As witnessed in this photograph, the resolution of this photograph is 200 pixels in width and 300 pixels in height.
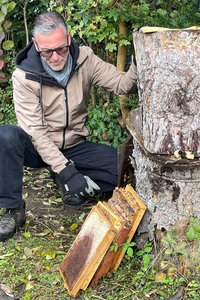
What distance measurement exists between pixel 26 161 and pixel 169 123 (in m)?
1.53

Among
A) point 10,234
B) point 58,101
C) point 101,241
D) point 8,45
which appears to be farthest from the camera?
point 8,45

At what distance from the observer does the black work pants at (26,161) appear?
3664 millimetres

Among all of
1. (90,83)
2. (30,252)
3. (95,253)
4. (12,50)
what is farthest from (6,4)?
(95,253)

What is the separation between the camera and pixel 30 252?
142 inches

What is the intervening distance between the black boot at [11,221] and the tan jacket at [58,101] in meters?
0.42

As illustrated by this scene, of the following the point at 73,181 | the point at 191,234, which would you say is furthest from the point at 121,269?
the point at 73,181

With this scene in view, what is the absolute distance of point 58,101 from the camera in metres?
3.95

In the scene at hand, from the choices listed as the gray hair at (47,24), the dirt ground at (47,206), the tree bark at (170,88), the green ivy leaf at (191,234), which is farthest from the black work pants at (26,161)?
the green ivy leaf at (191,234)

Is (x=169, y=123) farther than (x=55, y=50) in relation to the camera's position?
No

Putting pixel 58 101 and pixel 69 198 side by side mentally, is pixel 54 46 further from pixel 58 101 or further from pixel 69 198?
pixel 69 198

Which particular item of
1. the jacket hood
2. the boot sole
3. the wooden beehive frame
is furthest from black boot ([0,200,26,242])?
the jacket hood

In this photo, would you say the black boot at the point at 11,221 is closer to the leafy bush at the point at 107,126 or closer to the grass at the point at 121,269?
the grass at the point at 121,269

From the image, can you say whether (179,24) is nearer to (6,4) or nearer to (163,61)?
(163,61)

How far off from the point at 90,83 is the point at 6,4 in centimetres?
229
